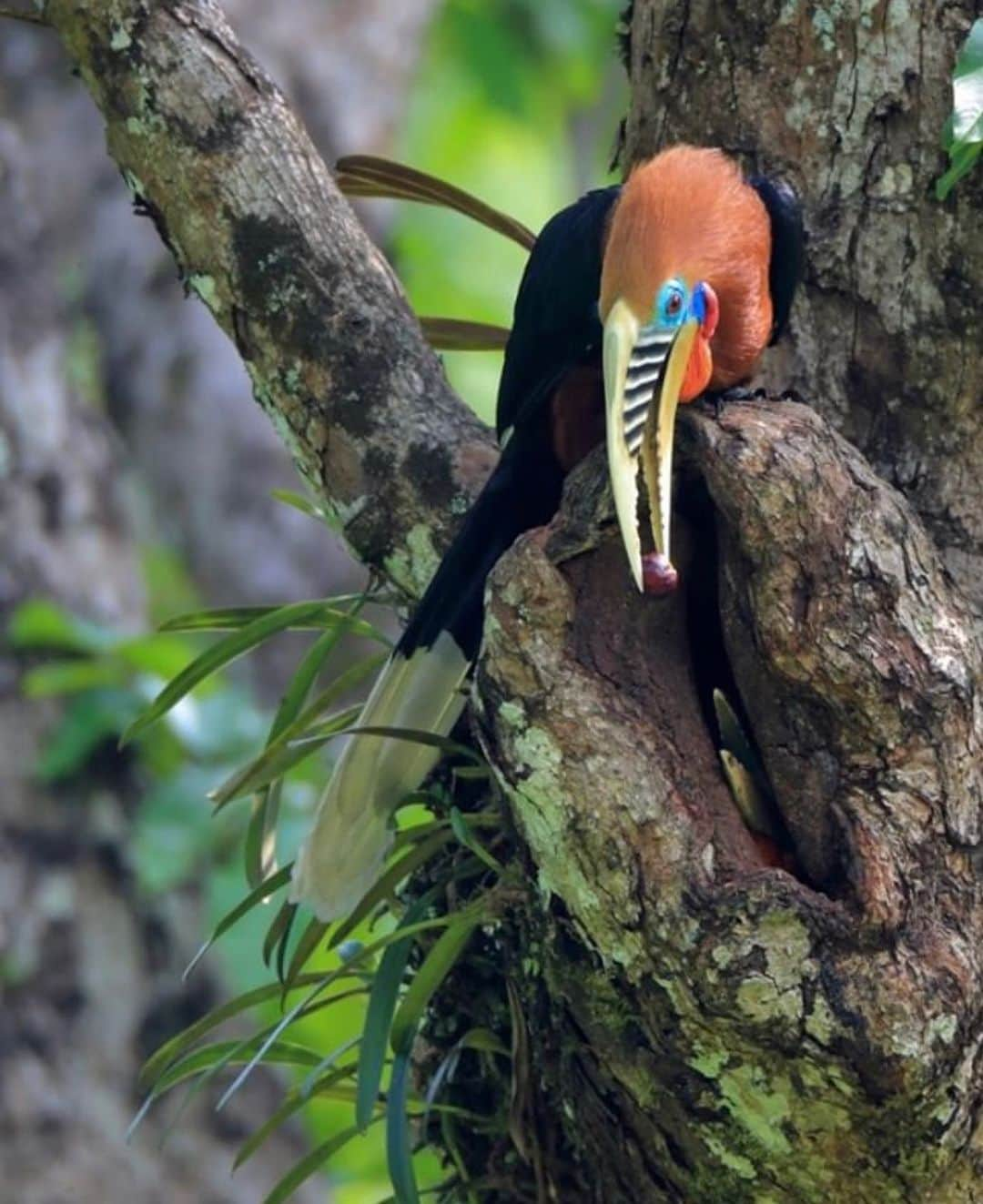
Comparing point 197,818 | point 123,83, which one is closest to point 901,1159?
point 123,83

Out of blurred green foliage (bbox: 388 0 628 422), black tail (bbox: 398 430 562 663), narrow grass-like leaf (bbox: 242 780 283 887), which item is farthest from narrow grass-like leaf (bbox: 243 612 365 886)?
blurred green foliage (bbox: 388 0 628 422)

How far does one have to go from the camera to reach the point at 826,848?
5.86 ft

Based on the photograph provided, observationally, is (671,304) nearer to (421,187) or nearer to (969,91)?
(969,91)

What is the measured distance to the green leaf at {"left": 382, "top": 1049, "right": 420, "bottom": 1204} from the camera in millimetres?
1972

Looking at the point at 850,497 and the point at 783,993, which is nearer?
the point at 783,993

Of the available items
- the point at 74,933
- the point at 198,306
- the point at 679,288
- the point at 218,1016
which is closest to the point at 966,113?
the point at 679,288

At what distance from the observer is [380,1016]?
2029mm

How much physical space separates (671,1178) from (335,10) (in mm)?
4100

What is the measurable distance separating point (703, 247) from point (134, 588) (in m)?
2.23

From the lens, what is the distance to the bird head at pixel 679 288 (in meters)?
1.97

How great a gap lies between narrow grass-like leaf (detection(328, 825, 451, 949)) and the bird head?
441 mm

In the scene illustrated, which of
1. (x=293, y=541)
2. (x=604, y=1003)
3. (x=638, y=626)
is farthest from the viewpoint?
(x=293, y=541)

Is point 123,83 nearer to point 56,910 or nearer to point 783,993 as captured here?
point 783,993

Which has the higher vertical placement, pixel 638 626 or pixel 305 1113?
pixel 638 626
